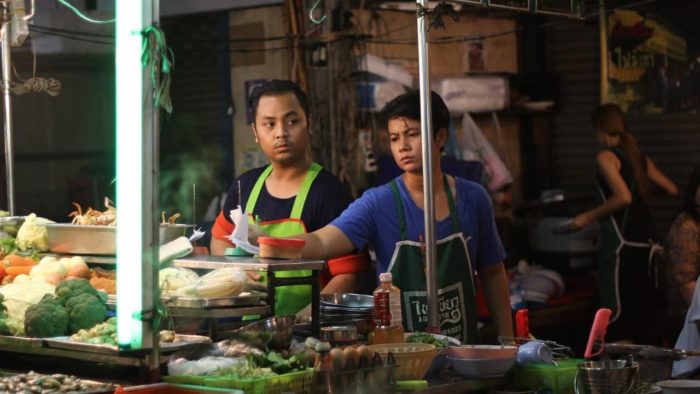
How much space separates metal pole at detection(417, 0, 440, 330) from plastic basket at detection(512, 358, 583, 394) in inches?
22.9

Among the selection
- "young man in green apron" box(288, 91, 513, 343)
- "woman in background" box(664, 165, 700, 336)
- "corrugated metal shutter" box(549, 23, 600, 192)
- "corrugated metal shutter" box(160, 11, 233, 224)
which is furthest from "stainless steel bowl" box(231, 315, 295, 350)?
"corrugated metal shutter" box(549, 23, 600, 192)

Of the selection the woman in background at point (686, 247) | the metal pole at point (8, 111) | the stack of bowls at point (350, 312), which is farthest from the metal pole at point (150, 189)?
the woman in background at point (686, 247)

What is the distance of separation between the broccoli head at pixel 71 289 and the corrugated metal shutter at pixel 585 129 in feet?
22.9

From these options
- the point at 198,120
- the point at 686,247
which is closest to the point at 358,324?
the point at 686,247

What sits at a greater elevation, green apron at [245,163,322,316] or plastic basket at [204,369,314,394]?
green apron at [245,163,322,316]

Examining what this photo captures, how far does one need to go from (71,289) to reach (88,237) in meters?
0.46

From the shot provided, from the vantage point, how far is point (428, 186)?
4828 mm

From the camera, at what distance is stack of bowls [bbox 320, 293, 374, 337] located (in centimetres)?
449

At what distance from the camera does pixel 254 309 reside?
13.4ft

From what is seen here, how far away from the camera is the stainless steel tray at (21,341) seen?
409 cm

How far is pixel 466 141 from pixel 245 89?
191 centimetres

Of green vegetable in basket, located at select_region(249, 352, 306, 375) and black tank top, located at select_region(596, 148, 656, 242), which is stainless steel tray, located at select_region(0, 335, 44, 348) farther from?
black tank top, located at select_region(596, 148, 656, 242)

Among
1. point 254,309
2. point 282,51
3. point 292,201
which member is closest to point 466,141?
point 282,51

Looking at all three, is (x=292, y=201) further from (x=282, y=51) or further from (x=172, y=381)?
(x=282, y=51)
